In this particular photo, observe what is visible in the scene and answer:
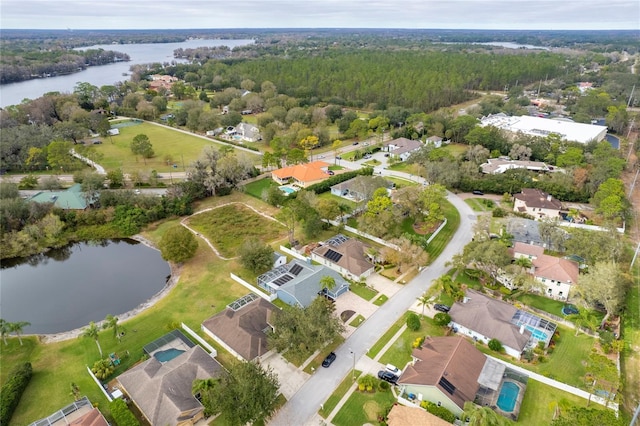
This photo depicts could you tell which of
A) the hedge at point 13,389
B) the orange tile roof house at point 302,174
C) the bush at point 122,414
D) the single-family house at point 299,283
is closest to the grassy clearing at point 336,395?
the single-family house at point 299,283

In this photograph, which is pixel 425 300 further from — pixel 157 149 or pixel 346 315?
pixel 157 149

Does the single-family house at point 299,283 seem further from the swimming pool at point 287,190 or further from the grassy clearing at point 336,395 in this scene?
the swimming pool at point 287,190

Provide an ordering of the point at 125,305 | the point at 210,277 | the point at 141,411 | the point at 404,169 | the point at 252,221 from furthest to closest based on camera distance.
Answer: the point at 404,169, the point at 252,221, the point at 210,277, the point at 125,305, the point at 141,411

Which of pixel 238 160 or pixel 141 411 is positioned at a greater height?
pixel 238 160

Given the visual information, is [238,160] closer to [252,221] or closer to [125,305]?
[252,221]

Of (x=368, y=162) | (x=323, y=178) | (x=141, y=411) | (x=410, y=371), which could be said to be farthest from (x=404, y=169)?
(x=141, y=411)

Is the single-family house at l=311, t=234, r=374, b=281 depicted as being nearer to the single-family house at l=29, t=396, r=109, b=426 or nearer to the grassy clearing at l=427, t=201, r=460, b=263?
the grassy clearing at l=427, t=201, r=460, b=263

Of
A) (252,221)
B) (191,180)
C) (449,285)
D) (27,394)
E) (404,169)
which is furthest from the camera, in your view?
(404,169)
